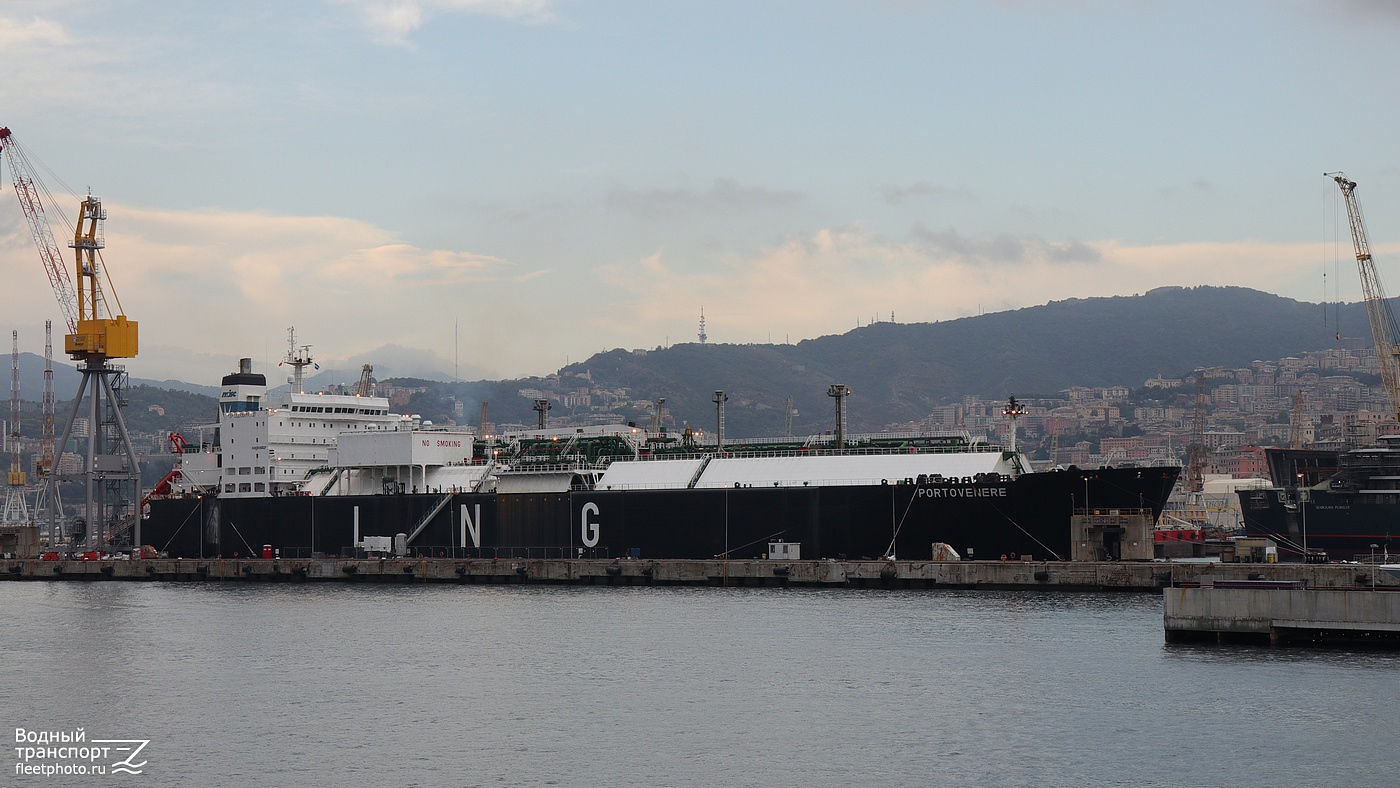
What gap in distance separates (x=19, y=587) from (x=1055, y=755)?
55.8m

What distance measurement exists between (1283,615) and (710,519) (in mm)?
26933

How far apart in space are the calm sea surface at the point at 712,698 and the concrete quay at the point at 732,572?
3.63 meters

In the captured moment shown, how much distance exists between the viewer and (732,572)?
54.9m

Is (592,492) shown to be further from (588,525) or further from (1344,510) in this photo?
(1344,510)

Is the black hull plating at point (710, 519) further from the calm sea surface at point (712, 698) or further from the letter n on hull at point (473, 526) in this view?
the calm sea surface at point (712, 698)

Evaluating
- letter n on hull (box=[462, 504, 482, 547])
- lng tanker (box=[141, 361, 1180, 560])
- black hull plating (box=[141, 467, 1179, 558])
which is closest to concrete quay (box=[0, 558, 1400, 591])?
letter n on hull (box=[462, 504, 482, 547])

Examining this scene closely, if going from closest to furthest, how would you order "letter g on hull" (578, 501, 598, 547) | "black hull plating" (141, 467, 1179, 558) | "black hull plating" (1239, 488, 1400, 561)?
"black hull plating" (141, 467, 1179, 558), "letter g on hull" (578, 501, 598, 547), "black hull plating" (1239, 488, 1400, 561)

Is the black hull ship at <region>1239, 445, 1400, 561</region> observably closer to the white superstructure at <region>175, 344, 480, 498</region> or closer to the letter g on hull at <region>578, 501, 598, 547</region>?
the letter g on hull at <region>578, 501, 598, 547</region>

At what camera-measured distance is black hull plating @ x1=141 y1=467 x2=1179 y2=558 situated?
52.8 m

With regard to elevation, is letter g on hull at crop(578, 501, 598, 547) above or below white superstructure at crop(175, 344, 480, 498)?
below

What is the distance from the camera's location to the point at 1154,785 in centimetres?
2309

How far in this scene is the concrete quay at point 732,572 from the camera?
49188 mm

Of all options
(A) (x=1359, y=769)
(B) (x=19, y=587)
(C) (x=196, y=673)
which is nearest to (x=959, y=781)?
(A) (x=1359, y=769)

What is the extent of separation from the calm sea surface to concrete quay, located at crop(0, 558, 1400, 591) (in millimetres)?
3630
